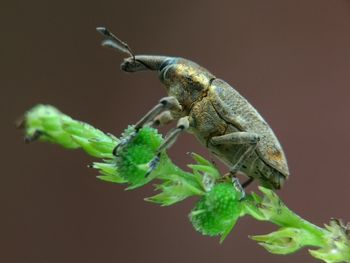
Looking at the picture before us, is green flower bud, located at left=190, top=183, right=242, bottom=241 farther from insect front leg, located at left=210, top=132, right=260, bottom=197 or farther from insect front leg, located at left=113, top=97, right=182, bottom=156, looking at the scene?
insect front leg, located at left=210, top=132, right=260, bottom=197

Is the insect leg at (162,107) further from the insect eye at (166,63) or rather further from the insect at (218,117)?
the insect eye at (166,63)

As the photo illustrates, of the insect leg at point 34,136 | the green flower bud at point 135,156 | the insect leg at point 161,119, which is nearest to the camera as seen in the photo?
the insect leg at point 34,136

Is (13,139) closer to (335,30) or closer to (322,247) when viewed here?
(335,30)

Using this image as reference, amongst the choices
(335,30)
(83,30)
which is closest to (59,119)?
(83,30)

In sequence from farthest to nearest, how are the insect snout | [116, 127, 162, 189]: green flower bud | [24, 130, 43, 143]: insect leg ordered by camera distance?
the insect snout < [116, 127, 162, 189]: green flower bud < [24, 130, 43, 143]: insect leg

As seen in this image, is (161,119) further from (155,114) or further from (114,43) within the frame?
(114,43)

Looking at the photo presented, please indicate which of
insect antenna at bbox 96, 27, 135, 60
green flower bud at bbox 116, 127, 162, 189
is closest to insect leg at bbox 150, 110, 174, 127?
green flower bud at bbox 116, 127, 162, 189

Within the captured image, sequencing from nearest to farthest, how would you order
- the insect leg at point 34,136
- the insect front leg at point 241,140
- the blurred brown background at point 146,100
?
the insect leg at point 34,136 < the insect front leg at point 241,140 < the blurred brown background at point 146,100

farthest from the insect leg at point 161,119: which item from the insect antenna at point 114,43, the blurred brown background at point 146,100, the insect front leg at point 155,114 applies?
the blurred brown background at point 146,100
